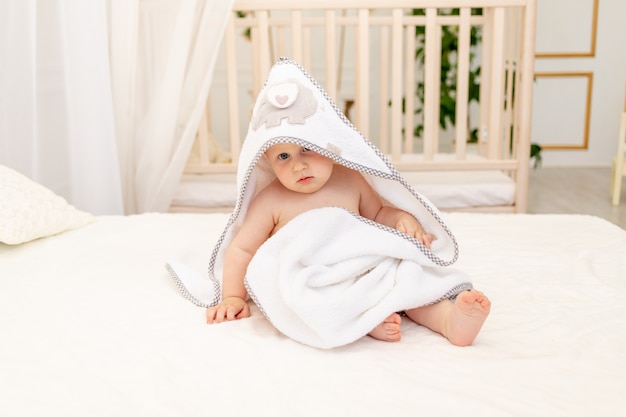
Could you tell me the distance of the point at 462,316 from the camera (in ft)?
2.96

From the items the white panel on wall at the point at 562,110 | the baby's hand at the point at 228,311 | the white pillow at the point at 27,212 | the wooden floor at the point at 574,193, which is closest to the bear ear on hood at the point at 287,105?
the baby's hand at the point at 228,311

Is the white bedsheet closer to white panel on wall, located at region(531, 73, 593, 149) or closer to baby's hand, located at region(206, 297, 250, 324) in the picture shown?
baby's hand, located at region(206, 297, 250, 324)

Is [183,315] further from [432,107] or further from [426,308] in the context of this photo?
[432,107]

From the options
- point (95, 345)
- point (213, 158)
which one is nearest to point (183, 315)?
point (95, 345)

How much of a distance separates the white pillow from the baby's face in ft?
2.12

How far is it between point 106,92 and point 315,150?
1.21 metres

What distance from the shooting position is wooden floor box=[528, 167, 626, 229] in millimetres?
3375

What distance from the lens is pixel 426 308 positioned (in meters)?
1.01

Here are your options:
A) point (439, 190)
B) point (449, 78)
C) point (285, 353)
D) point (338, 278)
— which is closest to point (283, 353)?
point (285, 353)

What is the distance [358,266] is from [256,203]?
0.84 ft

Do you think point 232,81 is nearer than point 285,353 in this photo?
No

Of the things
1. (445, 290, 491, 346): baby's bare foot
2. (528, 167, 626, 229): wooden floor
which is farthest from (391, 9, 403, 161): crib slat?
(445, 290, 491, 346): baby's bare foot

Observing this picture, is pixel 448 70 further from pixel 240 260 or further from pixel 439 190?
pixel 240 260

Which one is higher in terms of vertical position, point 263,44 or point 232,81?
point 263,44
